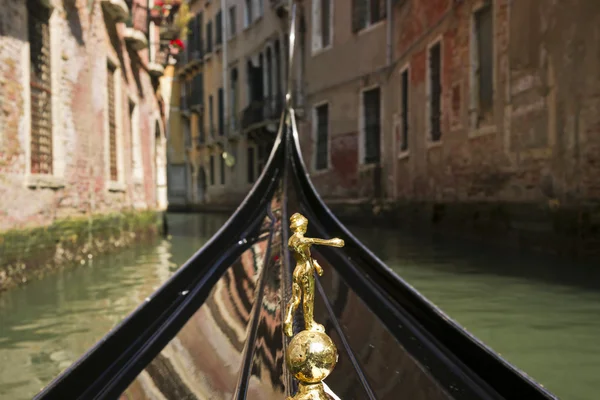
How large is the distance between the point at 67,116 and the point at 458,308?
3.20 m

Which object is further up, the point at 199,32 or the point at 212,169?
the point at 199,32

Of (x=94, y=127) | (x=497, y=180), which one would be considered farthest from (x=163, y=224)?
(x=497, y=180)

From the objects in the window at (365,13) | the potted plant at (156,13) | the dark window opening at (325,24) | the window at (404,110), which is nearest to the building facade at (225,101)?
the dark window opening at (325,24)

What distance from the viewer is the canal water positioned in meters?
1.97

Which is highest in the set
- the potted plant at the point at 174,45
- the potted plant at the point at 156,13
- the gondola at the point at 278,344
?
the potted plant at the point at 156,13

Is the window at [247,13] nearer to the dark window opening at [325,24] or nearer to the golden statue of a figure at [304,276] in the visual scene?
the dark window opening at [325,24]

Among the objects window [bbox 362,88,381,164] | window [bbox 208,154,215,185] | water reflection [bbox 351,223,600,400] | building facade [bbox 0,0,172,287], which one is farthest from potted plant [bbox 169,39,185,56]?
window [bbox 208,154,215,185]

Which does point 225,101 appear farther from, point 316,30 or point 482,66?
point 482,66

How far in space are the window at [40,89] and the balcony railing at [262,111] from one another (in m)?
8.14

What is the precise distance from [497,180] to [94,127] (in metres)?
3.58

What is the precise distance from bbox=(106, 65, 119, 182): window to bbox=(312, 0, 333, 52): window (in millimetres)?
4906

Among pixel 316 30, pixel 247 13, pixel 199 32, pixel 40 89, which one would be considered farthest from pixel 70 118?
pixel 199 32

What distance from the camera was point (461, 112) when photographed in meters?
5.47

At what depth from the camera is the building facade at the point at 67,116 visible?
316cm
